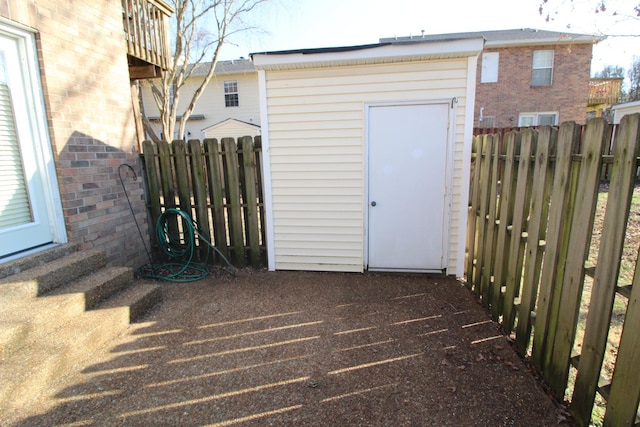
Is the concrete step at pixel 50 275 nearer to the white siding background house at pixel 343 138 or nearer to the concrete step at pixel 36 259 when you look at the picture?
the concrete step at pixel 36 259

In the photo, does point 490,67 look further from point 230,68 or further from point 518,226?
point 518,226

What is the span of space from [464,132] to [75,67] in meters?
4.55

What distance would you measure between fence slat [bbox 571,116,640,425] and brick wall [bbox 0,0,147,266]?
4.66 meters

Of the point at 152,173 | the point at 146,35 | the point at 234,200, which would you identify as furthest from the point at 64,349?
the point at 146,35

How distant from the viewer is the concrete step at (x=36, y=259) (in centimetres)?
307

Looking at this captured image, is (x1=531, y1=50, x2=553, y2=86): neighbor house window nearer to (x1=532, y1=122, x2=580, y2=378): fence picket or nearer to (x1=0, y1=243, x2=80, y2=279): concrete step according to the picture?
(x1=532, y1=122, x2=580, y2=378): fence picket

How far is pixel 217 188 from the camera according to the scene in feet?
16.1

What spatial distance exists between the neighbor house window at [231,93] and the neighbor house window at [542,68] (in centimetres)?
1405

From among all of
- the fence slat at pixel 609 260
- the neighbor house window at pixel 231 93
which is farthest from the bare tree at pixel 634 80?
the fence slat at pixel 609 260

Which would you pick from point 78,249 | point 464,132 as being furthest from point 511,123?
point 78,249

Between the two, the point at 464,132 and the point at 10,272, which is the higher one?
the point at 464,132

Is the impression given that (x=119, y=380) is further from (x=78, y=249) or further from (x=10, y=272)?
(x=78, y=249)

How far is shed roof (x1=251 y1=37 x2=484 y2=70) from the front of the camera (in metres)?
3.84

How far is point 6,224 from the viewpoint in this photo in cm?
327
